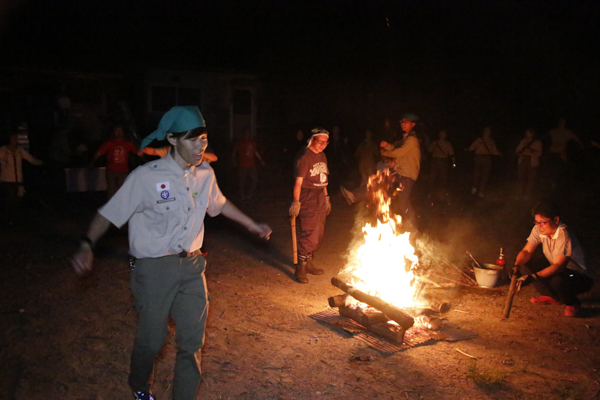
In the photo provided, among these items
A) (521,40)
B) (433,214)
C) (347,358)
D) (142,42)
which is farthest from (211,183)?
(521,40)

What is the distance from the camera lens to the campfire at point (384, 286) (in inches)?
207

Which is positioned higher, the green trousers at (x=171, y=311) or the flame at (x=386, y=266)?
the green trousers at (x=171, y=311)

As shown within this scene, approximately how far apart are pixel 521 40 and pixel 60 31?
21.8m

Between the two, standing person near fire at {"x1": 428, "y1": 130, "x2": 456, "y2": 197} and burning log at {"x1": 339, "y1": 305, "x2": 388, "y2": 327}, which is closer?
burning log at {"x1": 339, "y1": 305, "x2": 388, "y2": 327}

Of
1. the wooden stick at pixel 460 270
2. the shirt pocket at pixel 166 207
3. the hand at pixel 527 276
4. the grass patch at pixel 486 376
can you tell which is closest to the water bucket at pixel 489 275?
the wooden stick at pixel 460 270

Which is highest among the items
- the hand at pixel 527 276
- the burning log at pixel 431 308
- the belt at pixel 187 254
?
the belt at pixel 187 254

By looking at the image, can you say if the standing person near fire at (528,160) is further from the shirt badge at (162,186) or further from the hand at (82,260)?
the hand at (82,260)

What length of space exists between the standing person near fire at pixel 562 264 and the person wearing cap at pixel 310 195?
2.78 m

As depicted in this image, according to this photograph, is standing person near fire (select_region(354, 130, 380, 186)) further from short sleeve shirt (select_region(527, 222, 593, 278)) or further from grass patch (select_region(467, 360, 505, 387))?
grass patch (select_region(467, 360, 505, 387))

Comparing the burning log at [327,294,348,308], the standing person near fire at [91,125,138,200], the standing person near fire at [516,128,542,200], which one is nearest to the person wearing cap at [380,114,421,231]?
the burning log at [327,294,348,308]

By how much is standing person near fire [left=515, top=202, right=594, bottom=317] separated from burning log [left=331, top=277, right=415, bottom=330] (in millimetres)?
1960

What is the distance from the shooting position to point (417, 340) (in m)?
5.10

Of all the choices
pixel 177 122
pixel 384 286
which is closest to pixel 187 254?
pixel 177 122

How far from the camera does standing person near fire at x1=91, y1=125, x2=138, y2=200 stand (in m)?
9.98
